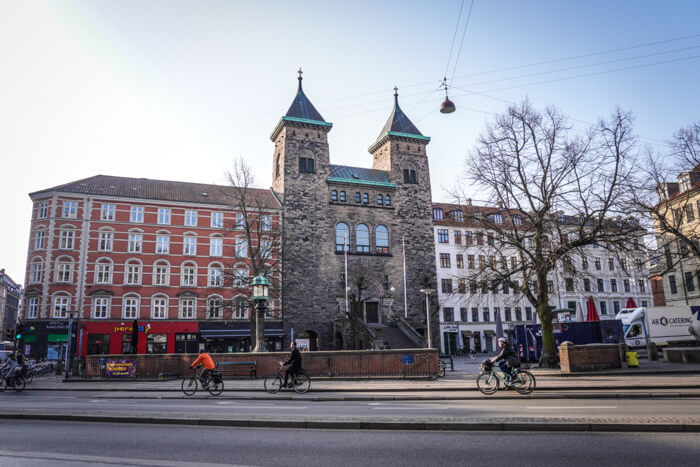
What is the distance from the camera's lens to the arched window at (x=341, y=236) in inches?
1882

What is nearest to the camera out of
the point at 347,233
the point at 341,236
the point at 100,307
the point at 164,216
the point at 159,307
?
the point at 100,307

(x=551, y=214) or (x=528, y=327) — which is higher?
(x=551, y=214)

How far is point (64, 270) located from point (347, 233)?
2469 cm

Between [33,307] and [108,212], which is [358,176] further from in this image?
[33,307]

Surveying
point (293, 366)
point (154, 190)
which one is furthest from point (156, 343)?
point (293, 366)

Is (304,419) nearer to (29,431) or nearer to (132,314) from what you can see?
(29,431)

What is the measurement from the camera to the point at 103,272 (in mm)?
41062

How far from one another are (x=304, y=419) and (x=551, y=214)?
1765 centimetres

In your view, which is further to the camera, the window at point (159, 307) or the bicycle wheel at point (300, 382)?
the window at point (159, 307)

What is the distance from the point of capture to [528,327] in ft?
93.6

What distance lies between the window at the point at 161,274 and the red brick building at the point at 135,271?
0.26 ft

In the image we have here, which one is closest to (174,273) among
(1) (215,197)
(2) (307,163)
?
(1) (215,197)

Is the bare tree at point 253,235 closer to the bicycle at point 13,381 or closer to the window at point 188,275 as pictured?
the window at point 188,275

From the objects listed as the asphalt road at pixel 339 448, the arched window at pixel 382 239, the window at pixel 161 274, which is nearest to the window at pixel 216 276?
the window at pixel 161 274
